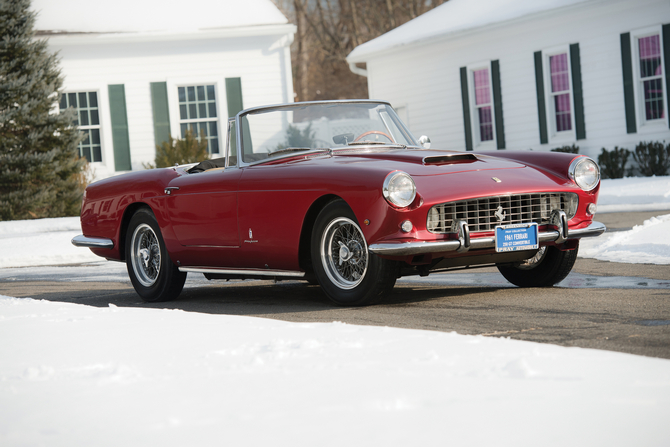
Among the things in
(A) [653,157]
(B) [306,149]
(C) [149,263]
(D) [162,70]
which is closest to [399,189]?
(B) [306,149]

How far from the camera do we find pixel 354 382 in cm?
336

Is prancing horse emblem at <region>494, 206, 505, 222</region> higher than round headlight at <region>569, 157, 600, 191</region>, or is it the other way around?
round headlight at <region>569, 157, 600, 191</region>

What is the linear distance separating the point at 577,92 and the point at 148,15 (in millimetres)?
10116

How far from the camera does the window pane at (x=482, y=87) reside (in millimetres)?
22109

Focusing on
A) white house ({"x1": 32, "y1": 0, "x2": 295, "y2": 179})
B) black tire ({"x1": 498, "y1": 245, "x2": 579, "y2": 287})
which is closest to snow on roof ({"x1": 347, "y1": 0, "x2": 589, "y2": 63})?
white house ({"x1": 32, "y1": 0, "x2": 295, "y2": 179})

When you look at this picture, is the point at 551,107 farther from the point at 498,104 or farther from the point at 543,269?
the point at 543,269

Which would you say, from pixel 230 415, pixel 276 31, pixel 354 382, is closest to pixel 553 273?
pixel 354 382

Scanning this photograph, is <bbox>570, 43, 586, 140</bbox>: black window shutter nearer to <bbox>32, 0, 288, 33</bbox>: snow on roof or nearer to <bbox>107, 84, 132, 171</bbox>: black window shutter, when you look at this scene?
<bbox>32, 0, 288, 33</bbox>: snow on roof

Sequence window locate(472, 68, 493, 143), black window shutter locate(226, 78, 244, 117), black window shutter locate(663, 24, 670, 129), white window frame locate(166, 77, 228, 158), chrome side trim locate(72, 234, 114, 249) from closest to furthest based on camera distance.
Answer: chrome side trim locate(72, 234, 114, 249) < black window shutter locate(663, 24, 670, 129) < white window frame locate(166, 77, 228, 158) < black window shutter locate(226, 78, 244, 117) < window locate(472, 68, 493, 143)

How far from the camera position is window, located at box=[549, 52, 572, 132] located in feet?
66.9

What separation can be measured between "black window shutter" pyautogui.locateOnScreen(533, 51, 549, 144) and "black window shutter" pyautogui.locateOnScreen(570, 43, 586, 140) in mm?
838

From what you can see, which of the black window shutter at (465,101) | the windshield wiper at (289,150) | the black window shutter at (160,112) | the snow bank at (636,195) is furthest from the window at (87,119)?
the windshield wiper at (289,150)

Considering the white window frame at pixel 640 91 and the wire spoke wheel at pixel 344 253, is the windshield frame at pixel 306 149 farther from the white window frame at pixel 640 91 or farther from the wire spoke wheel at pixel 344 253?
the white window frame at pixel 640 91

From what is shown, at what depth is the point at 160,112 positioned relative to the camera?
2067 centimetres
